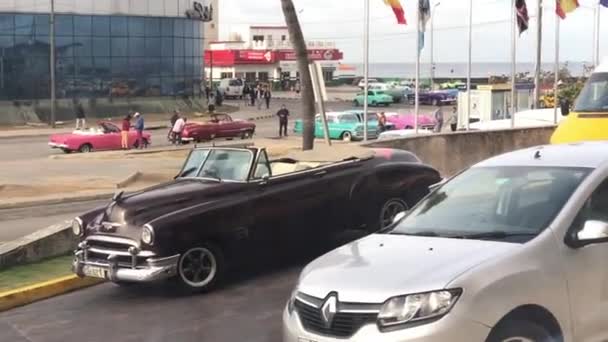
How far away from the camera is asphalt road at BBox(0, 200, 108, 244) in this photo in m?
14.0

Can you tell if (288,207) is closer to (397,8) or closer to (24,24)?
(397,8)

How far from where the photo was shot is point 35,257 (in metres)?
10.8

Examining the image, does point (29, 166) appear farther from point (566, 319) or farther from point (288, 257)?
point (566, 319)

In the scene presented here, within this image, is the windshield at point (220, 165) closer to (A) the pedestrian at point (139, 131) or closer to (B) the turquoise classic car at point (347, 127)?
(A) the pedestrian at point (139, 131)

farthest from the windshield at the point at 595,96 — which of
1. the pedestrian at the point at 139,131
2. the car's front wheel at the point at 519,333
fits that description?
the pedestrian at the point at 139,131

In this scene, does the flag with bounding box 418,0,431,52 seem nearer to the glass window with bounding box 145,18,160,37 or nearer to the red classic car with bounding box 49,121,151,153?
the red classic car with bounding box 49,121,151,153

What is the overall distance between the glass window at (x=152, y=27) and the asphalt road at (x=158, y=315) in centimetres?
6011

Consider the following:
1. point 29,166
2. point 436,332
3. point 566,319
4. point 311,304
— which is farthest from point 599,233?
point 29,166

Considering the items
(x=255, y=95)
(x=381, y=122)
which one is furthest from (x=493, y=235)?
(x=255, y=95)

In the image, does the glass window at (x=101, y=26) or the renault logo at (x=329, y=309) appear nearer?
the renault logo at (x=329, y=309)

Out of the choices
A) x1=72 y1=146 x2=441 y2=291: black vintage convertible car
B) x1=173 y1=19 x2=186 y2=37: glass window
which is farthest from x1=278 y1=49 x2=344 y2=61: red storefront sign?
x1=72 y1=146 x2=441 y2=291: black vintage convertible car

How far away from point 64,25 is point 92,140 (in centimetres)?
2699

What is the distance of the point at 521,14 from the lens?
3052 centimetres

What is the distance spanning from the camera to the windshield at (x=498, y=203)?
575 cm
